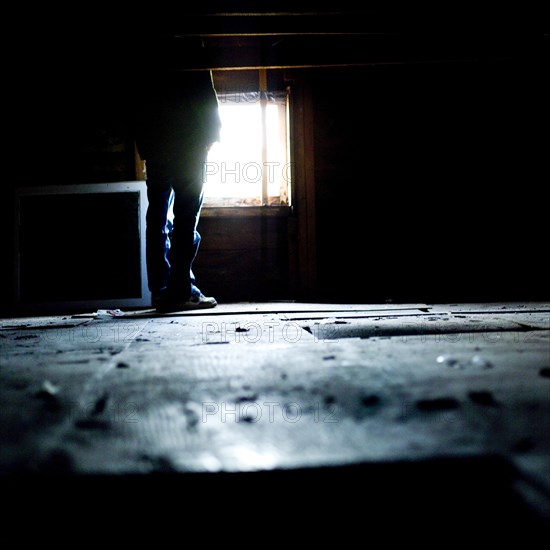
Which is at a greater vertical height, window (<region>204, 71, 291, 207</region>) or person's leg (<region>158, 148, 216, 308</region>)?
window (<region>204, 71, 291, 207</region>)

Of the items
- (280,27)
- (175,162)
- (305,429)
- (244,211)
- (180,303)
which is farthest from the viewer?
(244,211)

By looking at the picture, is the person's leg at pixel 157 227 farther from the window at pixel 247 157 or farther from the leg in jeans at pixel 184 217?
the window at pixel 247 157

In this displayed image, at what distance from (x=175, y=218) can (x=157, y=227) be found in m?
0.15

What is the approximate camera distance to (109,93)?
3893mm

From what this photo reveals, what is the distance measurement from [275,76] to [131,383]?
384 centimetres

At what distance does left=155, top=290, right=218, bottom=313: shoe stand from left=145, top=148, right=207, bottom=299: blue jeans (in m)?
0.03

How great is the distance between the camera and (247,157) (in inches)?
155

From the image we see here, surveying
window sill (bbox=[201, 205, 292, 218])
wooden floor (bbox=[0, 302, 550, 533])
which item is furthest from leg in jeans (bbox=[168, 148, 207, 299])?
wooden floor (bbox=[0, 302, 550, 533])

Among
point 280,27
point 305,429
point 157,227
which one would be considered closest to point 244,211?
point 157,227

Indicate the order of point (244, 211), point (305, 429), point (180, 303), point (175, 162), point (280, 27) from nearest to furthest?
point (305, 429) < point (280, 27) < point (175, 162) < point (180, 303) < point (244, 211)

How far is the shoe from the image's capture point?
2.54 meters

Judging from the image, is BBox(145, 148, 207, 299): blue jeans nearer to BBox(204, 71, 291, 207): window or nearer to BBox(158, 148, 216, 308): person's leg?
BBox(158, 148, 216, 308): person's leg

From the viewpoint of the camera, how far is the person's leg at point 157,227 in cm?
261

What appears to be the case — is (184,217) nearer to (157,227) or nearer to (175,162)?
(157,227)
